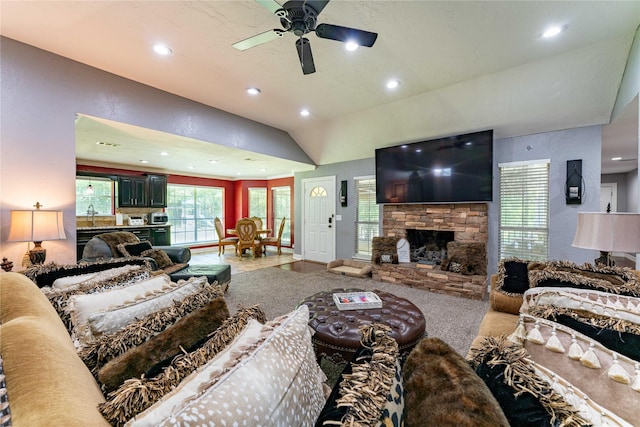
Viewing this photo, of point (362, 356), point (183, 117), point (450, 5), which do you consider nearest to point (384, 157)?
point (450, 5)

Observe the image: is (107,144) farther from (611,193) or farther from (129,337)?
(611,193)

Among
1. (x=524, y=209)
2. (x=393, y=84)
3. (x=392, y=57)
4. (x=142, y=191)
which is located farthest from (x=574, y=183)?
(x=142, y=191)

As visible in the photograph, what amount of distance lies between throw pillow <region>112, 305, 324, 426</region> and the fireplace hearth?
420 cm

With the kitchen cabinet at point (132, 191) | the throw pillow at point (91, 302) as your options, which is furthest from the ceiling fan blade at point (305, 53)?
the kitchen cabinet at point (132, 191)

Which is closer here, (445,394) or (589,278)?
(445,394)

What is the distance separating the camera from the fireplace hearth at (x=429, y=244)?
179 inches

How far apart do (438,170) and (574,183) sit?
1.68 metres

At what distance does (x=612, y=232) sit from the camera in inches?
70.9

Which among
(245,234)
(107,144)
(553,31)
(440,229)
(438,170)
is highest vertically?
(553,31)

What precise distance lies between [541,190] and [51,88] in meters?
6.17

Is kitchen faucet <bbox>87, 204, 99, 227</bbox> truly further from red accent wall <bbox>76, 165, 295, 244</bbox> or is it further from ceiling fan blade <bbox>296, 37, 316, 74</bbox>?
ceiling fan blade <bbox>296, 37, 316, 74</bbox>

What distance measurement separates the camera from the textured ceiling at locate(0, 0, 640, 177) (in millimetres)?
2057

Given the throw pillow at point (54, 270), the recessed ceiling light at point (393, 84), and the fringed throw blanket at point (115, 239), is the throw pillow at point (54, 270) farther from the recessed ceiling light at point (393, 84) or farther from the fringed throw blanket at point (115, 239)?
the recessed ceiling light at point (393, 84)

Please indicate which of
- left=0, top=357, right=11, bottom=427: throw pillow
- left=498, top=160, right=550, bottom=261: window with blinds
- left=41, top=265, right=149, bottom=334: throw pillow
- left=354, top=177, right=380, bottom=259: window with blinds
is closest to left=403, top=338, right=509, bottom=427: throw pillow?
left=0, top=357, right=11, bottom=427: throw pillow
